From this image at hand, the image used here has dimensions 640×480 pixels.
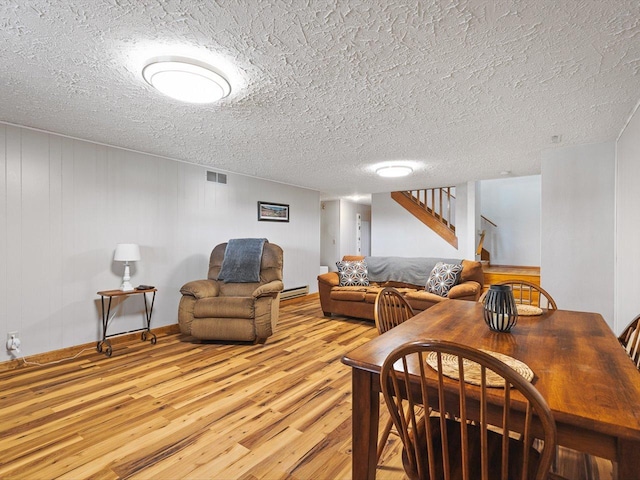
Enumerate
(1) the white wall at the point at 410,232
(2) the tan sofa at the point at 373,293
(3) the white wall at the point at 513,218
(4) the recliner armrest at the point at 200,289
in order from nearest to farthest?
(4) the recliner armrest at the point at 200,289, (2) the tan sofa at the point at 373,293, (1) the white wall at the point at 410,232, (3) the white wall at the point at 513,218

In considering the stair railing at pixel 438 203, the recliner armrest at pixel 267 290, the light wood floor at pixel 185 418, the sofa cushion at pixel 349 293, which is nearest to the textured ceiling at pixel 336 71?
the recliner armrest at pixel 267 290

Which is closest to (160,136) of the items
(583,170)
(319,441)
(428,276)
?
(319,441)

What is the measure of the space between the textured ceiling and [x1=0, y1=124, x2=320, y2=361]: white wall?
316 millimetres

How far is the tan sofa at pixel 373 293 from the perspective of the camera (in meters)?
3.93

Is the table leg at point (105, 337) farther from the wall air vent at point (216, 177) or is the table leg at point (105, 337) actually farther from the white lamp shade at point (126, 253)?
the wall air vent at point (216, 177)

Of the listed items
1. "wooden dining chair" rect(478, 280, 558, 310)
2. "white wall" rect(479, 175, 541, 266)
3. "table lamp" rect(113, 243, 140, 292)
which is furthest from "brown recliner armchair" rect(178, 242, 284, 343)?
"white wall" rect(479, 175, 541, 266)

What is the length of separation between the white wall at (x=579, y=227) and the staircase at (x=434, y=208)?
8.49 ft

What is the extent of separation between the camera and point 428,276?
4637 mm

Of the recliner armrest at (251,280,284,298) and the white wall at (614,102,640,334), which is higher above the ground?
the white wall at (614,102,640,334)

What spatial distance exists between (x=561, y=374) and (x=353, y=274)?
3.90 meters

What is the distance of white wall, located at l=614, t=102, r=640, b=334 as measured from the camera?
2.37 metres

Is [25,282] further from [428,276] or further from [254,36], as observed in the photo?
[428,276]

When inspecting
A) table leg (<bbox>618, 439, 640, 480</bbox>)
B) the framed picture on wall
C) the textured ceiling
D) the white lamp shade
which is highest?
the textured ceiling

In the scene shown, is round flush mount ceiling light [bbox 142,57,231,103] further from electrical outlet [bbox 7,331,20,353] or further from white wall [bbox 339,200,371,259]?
white wall [bbox 339,200,371,259]
